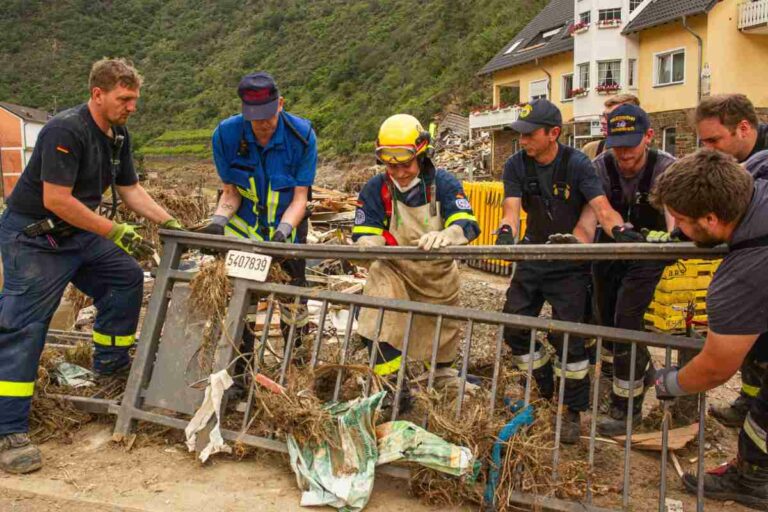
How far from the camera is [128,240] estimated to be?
4.01 meters

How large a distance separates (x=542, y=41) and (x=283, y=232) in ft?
108

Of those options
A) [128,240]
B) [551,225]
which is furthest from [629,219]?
[128,240]

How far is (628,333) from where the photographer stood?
3242 mm

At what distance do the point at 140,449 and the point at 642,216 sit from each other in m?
3.38

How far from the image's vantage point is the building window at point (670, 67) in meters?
25.0

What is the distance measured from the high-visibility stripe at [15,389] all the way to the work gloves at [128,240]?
94cm

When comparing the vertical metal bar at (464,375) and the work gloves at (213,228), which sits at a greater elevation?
the work gloves at (213,228)

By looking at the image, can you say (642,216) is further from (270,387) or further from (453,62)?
(453,62)

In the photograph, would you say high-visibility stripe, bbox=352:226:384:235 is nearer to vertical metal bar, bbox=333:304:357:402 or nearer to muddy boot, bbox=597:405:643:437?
vertical metal bar, bbox=333:304:357:402

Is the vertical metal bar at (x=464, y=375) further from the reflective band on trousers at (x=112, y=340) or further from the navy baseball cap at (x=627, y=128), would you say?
the reflective band on trousers at (x=112, y=340)

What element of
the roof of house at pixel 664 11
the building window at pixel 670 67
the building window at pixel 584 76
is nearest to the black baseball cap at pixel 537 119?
the roof of house at pixel 664 11

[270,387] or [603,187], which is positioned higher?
[603,187]

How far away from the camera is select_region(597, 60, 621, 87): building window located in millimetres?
27656

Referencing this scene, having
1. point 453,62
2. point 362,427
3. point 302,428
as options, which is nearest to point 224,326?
point 302,428
